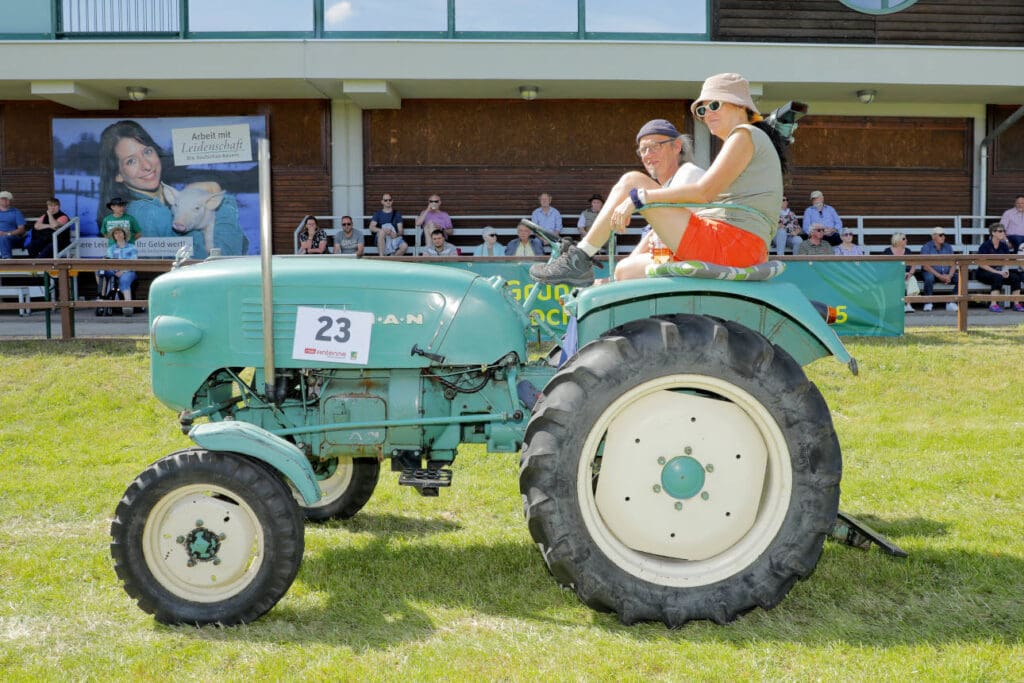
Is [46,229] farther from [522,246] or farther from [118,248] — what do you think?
[522,246]

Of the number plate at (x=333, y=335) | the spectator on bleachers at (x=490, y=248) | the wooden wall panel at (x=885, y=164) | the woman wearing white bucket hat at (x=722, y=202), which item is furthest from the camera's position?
the wooden wall panel at (x=885, y=164)

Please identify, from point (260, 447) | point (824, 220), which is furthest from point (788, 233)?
point (260, 447)

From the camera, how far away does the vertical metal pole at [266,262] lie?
354cm

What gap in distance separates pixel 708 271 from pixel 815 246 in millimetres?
10483

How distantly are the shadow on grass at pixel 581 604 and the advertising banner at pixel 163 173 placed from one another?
11650 millimetres

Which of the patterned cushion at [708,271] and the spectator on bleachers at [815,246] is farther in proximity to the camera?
the spectator on bleachers at [815,246]

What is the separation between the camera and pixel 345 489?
4.90 meters

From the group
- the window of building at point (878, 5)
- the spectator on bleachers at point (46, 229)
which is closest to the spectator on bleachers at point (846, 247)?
the window of building at point (878, 5)

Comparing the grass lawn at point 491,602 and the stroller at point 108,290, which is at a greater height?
the stroller at point 108,290

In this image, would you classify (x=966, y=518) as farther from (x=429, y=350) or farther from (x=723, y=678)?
(x=429, y=350)

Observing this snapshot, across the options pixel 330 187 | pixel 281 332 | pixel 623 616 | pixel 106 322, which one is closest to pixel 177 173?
pixel 330 187

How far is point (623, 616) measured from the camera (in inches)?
134

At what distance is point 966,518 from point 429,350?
285cm

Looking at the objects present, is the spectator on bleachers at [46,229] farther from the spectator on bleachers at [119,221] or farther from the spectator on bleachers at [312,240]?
the spectator on bleachers at [312,240]
